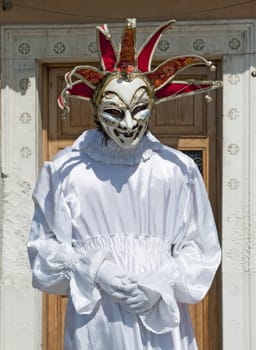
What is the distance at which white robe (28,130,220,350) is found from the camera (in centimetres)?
360

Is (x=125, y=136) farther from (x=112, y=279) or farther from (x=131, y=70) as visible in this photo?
(x=112, y=279)

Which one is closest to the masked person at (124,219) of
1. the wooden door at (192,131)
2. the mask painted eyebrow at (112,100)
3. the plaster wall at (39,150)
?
the mask painted eyebrow at (112,100)

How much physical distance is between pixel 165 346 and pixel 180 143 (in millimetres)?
2610

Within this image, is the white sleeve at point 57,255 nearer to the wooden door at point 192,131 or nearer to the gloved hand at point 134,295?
the gloved hand at point 134,295

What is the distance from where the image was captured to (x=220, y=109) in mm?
6070

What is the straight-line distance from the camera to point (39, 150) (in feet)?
20.0

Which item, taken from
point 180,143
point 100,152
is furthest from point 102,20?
point 100,152

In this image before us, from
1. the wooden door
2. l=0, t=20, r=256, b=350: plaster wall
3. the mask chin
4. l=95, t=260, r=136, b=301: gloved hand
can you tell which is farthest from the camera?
the wooden door

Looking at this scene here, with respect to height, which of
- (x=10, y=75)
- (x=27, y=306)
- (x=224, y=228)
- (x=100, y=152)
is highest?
(x=10, y=75)

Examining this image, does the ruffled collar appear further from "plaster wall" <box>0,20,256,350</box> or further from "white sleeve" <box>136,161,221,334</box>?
"plaster wall" <box>0,20,256,350</box>

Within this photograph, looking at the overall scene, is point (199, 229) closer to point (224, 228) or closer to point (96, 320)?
point (96, 320)

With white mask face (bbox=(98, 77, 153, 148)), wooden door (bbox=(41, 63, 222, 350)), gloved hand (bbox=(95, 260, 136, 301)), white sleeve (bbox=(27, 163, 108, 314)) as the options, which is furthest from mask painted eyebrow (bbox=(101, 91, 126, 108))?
wooden door (bbox=(41, 63, 222, 350))

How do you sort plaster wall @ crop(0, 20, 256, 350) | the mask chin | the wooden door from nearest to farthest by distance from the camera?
1. the mask chin
2. plaster wall @ crop(0, 20, 256, 350)
3. the wooden door

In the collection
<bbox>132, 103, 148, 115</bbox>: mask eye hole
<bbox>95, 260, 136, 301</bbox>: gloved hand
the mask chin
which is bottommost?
<bbox>95, 260, 136, 301</bbox>: gloved hand
